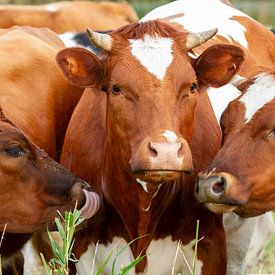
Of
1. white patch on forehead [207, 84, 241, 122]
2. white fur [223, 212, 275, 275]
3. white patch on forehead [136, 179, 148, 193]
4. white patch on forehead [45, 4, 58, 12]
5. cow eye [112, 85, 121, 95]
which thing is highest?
cow eye [112, 85, 121, 95]

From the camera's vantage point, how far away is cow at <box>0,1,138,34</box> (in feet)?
56.9

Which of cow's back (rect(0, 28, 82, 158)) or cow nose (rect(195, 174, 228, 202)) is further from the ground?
cow nose (rect(195, 174, 228, 202))

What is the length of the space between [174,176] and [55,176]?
942 millimetres

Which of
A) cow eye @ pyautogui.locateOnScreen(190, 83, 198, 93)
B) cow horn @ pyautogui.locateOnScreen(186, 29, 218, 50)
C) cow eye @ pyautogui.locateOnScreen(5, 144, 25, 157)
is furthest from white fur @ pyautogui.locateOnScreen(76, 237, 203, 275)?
cow horn @ pyautogui.locateOnScreen(186, 29, 218, 50)

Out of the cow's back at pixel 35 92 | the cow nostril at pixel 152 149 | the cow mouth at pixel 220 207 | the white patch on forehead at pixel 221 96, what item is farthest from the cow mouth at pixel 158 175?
the white patch on forehead at pixel 221 96

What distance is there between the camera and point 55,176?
7074mm

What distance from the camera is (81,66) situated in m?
7.13

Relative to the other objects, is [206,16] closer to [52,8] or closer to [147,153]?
[147,153]

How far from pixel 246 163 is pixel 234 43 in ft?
6.99

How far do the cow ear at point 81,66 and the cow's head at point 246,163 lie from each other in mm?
898

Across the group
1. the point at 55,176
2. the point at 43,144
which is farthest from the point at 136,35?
the point at 43,144

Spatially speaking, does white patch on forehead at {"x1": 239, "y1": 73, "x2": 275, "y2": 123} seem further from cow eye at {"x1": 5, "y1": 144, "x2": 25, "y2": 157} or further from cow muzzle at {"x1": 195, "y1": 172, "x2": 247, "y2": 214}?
cow eye at {"x1": 5, "y1": 144, "x2": 25, "y2": 157}

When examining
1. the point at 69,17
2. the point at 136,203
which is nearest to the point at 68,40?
the point at 136,203

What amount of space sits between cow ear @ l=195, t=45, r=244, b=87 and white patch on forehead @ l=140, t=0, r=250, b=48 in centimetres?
136
